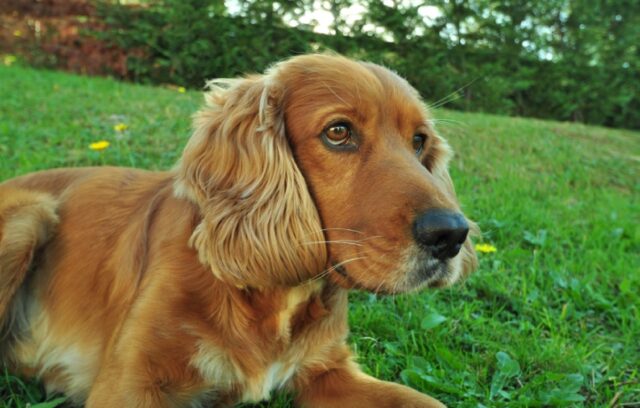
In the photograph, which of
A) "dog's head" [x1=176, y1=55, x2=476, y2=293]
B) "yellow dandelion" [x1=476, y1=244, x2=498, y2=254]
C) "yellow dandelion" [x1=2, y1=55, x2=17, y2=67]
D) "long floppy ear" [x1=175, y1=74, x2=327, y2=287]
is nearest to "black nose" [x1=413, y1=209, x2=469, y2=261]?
"dog's head" [x1=176, y1=55, x2=476, y2=293]

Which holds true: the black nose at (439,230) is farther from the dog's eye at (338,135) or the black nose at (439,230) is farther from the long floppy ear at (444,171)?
the long floppy ear at (444,171)

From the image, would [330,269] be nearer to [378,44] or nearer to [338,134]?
[338,134]

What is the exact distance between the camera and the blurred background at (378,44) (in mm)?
10719

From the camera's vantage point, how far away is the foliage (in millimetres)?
10711

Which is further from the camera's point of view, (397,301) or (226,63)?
(226,63)

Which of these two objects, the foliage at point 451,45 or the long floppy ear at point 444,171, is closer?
the long floppy ear at point 444,171

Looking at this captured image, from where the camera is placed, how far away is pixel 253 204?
1967 mm

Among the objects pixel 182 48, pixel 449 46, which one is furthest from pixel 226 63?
pixel 449 46

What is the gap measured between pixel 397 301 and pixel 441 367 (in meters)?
0.63

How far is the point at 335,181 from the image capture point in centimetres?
199

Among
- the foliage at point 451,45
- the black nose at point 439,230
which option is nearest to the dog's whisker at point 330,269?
the black nose at point 439,230

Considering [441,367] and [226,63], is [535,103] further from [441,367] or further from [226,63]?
[441,367]

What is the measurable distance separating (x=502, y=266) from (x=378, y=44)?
29.3 feet

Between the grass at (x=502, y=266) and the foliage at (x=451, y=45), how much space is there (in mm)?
2657
